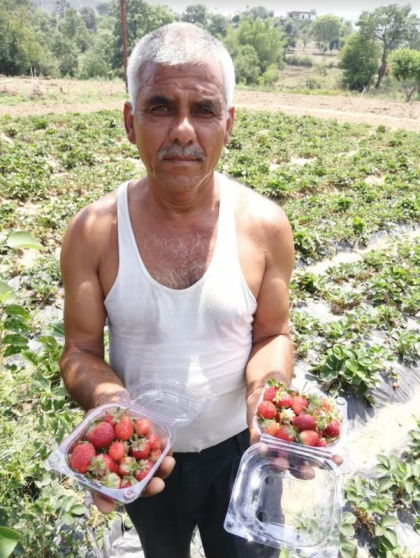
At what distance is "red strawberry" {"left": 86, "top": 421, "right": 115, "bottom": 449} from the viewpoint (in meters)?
1.33

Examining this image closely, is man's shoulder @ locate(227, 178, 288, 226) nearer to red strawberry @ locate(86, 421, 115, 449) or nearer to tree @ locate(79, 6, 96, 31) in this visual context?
red strawberry @ locate(86, 421, 115, 449)

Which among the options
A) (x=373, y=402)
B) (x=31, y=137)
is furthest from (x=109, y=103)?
(x=373, y=402)

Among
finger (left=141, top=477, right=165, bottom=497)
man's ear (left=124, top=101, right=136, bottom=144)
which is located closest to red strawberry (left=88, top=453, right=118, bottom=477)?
finger (left=141, top=477, right=165, bottom=497)

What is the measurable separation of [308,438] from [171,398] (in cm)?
52

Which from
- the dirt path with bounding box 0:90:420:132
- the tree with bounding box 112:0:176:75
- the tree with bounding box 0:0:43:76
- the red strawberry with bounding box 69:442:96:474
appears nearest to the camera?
the red strawberry with bounding box 69:442:96:474

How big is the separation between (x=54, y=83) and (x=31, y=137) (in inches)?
669

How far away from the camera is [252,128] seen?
14.3 m

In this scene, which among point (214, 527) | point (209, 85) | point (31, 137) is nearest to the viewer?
point (209, 85)

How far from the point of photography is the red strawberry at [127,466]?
1.28 meters

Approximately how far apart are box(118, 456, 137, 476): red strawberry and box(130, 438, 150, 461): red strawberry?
0.03m

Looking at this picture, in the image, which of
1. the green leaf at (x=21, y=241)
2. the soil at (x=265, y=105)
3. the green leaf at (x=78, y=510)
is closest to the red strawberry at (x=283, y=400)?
the green leaf at (x=21, y=241)

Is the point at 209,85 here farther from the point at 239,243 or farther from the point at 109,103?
the point at 109,103

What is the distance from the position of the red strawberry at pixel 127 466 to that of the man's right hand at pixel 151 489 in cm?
6

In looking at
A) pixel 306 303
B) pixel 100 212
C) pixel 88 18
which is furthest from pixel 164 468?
pixel 88 18
